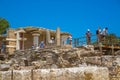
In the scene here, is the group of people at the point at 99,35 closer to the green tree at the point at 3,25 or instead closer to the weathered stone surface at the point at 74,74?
the weathered stone surface at the point at 74,74

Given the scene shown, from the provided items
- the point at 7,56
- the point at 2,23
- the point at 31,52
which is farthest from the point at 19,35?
the point at 2,23

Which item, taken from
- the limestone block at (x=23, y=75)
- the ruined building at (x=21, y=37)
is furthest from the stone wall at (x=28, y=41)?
the limestone block at (x=23, y=75)

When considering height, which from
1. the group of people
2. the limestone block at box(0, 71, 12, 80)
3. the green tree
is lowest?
the limestone block at box(0, 71, 12, 80)

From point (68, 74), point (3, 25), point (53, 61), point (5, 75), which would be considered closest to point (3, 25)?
point (3, 25)

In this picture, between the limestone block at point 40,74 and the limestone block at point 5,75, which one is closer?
the limestone block at point 40,74

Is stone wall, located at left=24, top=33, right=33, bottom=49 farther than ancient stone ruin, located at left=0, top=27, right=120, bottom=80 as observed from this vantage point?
Yes

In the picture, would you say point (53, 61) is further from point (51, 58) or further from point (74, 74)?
point (74, 74)

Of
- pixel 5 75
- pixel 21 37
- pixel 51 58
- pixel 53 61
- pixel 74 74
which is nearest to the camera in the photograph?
pixel 74 74

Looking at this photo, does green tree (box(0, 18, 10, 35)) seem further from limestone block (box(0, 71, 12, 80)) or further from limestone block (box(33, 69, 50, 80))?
limestone block (box(33, 69, 50, 80))

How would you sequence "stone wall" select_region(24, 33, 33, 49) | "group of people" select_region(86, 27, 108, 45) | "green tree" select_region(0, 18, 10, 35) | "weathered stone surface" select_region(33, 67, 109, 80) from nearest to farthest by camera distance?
"weathered stone surface" select_region(33, 67, 109, 80)
"group of people" select_region(86, 27, 108, 45)
"stone wall" select_region(24, 33, 33, 49)
"green tree" select_region(0, 18, 10, 35)

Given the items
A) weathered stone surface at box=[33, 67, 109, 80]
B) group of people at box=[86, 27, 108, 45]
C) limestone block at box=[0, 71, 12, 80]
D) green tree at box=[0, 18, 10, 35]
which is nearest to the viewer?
weathered stone surface at box=[33, 67, 109, 80]

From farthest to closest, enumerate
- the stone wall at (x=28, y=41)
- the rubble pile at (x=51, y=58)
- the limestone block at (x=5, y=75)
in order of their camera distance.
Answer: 1. the stone wall at (x=28, y=41)
2. the rubble pile at (x=51, y=58)
3. the limestone block at (x=5, y=75)

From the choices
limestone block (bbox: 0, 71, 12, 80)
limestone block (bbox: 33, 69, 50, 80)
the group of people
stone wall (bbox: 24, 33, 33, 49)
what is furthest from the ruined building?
limestone block (bbox: 33, 69, 50, 80)

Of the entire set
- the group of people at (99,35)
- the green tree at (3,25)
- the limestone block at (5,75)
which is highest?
the green tree at (3,25)
